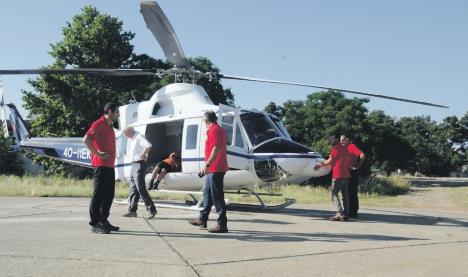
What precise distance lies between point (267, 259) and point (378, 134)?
39.1 meters

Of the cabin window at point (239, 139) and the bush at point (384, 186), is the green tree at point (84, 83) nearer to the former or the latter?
the bush at point (384, 186)

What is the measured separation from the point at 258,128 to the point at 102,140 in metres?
4.27

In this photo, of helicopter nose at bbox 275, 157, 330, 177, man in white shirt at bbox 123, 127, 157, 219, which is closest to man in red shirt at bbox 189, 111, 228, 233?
man in white shirt at bbox 123, 127, 157, 219

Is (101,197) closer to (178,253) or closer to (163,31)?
(178,253)

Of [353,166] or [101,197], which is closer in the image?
[101,197]

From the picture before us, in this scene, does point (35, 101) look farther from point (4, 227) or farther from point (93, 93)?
point (4, 227)

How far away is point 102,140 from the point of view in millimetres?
7027

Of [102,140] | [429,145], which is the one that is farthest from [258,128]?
[429,145]

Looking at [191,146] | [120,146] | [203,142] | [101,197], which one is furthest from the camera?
[120,146]

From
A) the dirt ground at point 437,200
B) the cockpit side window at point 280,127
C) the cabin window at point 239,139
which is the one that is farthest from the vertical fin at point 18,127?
the dirt ground at point 437,200

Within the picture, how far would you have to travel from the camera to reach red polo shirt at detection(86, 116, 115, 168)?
6.96 m

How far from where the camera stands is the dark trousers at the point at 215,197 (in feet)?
23.7

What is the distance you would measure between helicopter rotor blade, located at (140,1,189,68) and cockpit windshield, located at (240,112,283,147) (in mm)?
2050

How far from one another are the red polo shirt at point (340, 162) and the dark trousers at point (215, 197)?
123 inches
